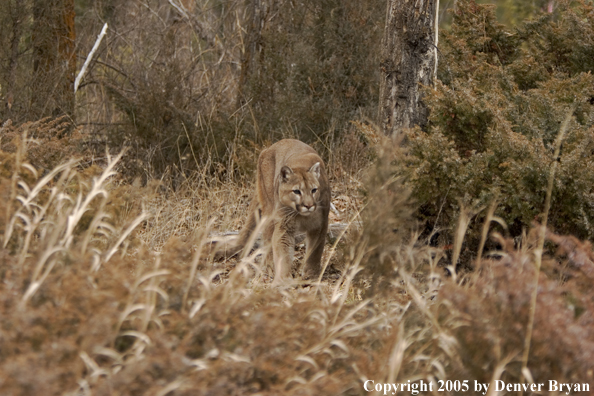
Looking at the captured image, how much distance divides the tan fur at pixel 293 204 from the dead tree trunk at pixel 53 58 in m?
3.17

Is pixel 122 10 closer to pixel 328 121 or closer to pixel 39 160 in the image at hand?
pixel 328 121

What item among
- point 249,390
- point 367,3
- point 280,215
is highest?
point 367,3

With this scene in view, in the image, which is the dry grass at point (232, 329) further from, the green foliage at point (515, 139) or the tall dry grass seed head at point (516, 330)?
the green foliage at point (515, 139)

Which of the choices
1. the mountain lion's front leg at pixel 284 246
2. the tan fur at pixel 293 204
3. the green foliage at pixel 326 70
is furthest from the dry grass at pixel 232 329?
the green foliage at pixel 326 70

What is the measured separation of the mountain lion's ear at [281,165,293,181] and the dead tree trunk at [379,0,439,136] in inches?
41.9

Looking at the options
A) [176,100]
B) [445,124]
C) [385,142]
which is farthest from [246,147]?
[385,142]

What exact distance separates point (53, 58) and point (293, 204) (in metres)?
4.60

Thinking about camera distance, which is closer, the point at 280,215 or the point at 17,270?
the point at 17,270

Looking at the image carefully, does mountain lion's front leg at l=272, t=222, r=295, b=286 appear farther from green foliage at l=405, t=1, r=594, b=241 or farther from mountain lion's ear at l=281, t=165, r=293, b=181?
green foliage at l=405, t=1, r=594, b=241

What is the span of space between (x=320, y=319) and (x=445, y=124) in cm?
337

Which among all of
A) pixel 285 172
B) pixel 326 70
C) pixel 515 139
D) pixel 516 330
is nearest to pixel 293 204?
pixel 285 172

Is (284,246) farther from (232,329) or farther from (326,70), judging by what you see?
(326,70)

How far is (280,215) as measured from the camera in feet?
20.8

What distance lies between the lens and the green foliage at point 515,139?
5180mm
